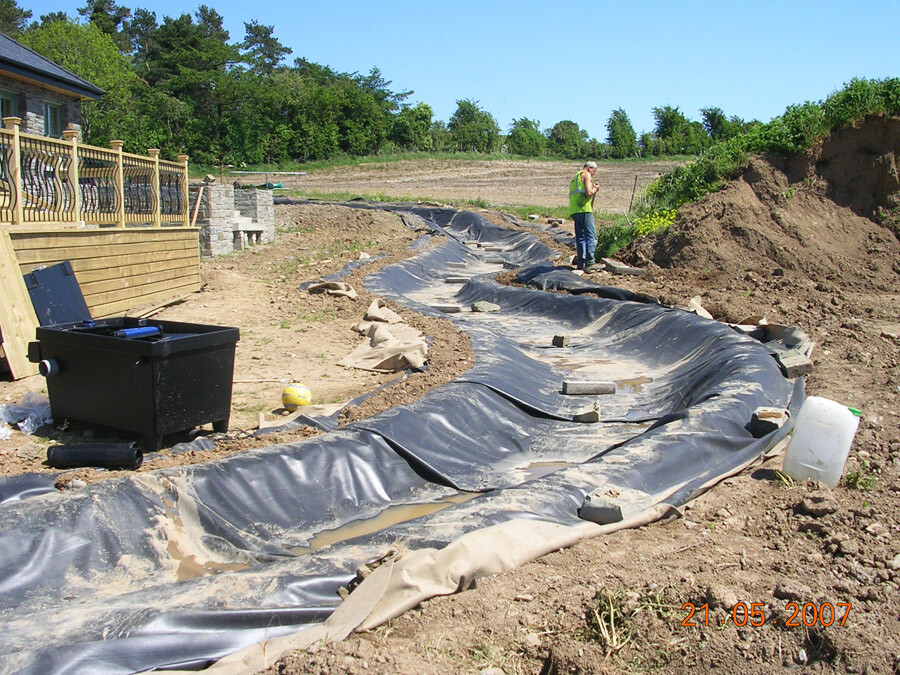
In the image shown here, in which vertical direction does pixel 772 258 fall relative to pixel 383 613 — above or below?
above

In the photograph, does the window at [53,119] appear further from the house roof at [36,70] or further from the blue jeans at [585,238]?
the blue jeans at [585,238]

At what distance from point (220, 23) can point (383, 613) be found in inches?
3016

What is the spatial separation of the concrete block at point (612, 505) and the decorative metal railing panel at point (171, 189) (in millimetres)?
9596

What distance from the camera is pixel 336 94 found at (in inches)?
1807

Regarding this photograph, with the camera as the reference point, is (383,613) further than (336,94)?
No

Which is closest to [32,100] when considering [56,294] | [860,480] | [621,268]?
[56,294]

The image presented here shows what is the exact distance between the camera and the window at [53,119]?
17.6 meters

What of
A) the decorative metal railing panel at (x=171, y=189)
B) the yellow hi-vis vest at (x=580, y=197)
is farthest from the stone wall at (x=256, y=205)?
the yellow hi-vis vest at (x=580, y=197)

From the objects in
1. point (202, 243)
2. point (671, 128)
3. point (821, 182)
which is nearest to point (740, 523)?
point (821, 182)

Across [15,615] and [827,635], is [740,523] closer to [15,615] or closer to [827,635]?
[827,635]

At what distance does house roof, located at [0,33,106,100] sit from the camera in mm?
14906

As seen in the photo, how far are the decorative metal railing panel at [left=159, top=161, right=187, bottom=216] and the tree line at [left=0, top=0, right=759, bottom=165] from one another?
2520 centimetres

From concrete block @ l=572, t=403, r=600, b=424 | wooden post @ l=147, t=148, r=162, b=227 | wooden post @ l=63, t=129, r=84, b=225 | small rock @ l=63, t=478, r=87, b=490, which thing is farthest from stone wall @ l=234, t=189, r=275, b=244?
small rock @ l=63, t=478, r=87, b=490

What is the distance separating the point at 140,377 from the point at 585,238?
8759mm
